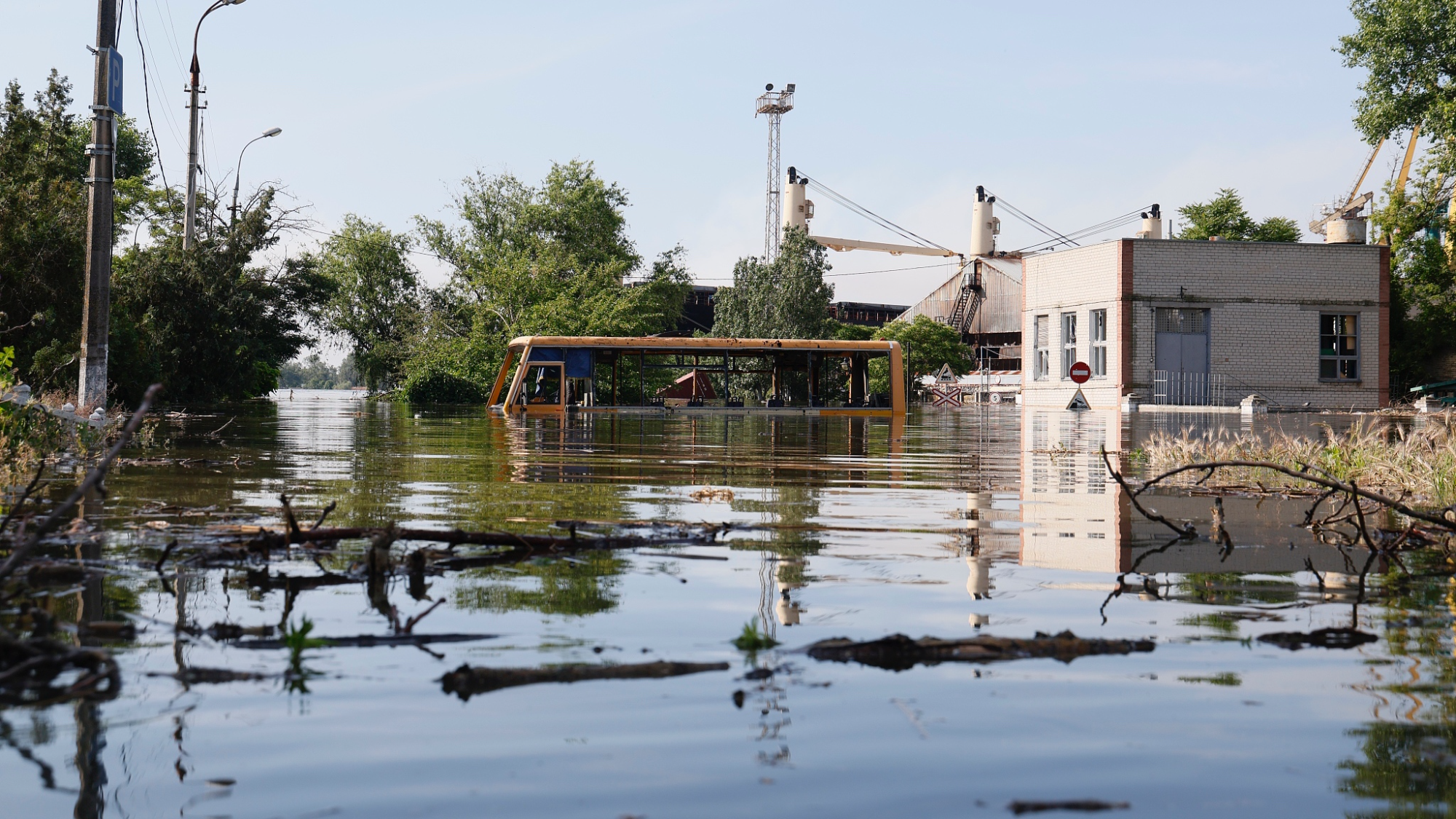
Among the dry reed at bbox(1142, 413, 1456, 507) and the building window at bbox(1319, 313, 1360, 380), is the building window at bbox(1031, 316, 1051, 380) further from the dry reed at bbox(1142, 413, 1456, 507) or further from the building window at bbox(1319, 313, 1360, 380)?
the dry reed at bbox(1142, 413, 1456, 507)

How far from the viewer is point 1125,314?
42562 mm

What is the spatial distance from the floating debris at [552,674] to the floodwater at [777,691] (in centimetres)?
4

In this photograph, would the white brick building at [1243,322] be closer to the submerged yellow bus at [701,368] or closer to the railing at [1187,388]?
the railing at [1187,388]

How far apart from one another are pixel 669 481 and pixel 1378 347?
134 ft

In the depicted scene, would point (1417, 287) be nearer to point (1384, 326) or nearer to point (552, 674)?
point (1384, 326)

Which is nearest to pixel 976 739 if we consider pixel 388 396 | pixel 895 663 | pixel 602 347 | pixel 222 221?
pixel 895 663

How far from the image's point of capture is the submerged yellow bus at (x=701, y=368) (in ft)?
116

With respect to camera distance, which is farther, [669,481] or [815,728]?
[669,481]

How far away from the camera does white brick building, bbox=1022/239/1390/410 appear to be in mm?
42781

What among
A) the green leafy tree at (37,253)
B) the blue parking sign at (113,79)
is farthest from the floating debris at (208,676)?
the green leafy tree at (37,253)

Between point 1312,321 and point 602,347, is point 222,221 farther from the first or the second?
A: point 1312,321

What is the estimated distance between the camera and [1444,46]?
44.4 m

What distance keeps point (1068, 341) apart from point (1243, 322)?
240 inches

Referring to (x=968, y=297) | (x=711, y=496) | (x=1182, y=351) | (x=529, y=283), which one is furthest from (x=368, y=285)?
(x=711, y=496)
